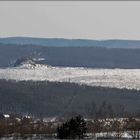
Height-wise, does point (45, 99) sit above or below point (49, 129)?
above

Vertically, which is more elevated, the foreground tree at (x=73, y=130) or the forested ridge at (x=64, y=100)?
the forested ridge at (x=64, y=100)

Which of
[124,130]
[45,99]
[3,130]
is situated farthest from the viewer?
[45,99]

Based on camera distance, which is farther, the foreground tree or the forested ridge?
the forested ridge

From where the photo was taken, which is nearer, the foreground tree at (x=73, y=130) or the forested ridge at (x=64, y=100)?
the foreground tree at (x=73, y=130)

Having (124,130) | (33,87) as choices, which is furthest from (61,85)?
(124,130)

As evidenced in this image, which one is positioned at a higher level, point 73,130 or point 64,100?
point 64,100

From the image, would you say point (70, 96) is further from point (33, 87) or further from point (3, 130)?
point (3, 130)

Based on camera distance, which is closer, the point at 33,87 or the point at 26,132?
the point at 26,132

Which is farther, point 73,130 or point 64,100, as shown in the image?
point 64,100

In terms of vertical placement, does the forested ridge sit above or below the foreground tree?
above

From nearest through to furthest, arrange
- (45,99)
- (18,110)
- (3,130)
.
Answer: (3,130) → (18,110) → (45,99)
